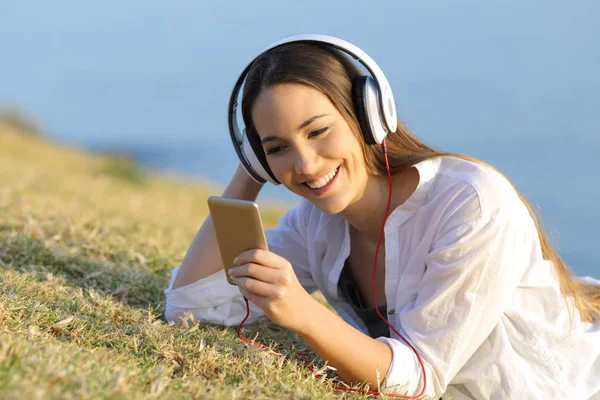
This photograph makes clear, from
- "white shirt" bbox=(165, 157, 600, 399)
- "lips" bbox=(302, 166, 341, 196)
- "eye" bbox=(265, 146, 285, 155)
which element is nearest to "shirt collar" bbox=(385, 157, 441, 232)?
"white shirt" bbox=(165, 157, 600, 399)

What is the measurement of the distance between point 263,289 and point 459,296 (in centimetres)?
77

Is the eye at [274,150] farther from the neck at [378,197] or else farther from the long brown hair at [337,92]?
the neck at [378,197]

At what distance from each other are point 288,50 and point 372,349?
49.1 inches

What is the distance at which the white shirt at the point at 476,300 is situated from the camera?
273 cm

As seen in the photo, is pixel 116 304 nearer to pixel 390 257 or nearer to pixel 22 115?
pixel 390 257

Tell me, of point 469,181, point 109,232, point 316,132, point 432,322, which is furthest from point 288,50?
point 109,232

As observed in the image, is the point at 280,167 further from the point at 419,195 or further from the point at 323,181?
the point at 419,195

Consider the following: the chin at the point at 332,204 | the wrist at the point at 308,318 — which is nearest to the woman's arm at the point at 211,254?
the chin at the point at 332,204

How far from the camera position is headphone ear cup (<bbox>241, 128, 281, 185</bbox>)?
3.17 m

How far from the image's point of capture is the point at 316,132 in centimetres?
286

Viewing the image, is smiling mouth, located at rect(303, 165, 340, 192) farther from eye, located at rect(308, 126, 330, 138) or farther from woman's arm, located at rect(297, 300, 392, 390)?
woman's arm, located at rect(297, 300, 392, 390)

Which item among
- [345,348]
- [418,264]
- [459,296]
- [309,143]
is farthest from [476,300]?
[309,143]

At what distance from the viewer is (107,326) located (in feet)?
9.66

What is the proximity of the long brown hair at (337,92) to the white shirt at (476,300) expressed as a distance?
0.10 meters
